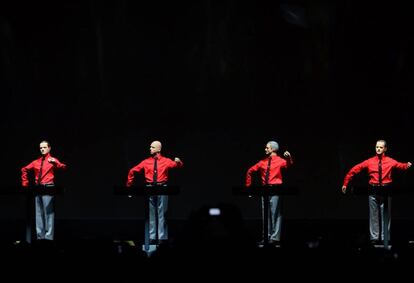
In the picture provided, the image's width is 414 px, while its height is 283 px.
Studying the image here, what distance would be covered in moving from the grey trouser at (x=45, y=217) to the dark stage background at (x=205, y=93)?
1301mm

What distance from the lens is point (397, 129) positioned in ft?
35.3

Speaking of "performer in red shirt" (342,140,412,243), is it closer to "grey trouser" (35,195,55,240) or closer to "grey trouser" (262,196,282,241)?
"grey trouser" (262,196,282,241)

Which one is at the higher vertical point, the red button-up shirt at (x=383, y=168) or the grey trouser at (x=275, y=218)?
the red button-up shirt at (x=383, y=168)

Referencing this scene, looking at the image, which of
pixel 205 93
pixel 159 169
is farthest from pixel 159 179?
pixel 205 93

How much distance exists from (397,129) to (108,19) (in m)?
5.23

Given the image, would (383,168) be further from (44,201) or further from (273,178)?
(44,201)

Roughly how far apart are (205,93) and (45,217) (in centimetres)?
339

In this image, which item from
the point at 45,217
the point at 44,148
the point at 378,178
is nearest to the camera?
the point at 378,178

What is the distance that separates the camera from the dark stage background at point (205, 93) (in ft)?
35.6

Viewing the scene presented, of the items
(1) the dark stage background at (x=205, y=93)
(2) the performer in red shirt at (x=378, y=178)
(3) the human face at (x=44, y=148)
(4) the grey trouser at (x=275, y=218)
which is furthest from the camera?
(1) the dark stage background at (x=205, y=93)

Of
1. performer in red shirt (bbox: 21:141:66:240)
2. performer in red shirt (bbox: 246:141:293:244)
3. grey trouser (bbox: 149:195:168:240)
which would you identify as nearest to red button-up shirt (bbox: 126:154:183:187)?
grey trouser (bbox: 149:195:168:240)

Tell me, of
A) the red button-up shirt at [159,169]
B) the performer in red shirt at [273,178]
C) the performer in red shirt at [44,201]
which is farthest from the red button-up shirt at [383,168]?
the performer in red shirt at [44,201]

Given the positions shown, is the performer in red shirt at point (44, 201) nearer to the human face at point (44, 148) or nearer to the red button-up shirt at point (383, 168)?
the human face at point (44, 148)

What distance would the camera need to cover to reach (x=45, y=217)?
9758 millimetres
